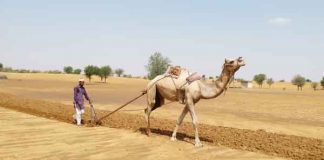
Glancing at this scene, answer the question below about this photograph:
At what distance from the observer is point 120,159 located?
10383 mm

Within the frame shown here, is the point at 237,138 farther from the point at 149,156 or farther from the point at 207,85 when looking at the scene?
the point at 149,156

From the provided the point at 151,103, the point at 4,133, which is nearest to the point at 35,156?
the point at 4,133

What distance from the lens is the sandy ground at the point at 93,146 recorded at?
10.8 metres

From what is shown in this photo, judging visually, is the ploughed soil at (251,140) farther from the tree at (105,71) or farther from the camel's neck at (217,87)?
the tree at (105,71)

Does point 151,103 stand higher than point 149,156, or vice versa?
point 151,103

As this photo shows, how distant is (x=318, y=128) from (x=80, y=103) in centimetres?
1040

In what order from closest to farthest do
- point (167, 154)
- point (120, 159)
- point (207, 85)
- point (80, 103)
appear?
1. point (120, 159)
2. point (167, 154)
3. point (207, 85)
4. point (80, 103)

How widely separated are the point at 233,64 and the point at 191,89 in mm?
1466

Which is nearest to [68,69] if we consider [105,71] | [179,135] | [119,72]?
[119,72]

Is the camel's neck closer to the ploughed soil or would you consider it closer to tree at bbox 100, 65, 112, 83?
the ploughed soil

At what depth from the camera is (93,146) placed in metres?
11.8

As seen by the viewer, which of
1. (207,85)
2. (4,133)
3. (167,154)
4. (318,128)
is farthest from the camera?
(318,128)

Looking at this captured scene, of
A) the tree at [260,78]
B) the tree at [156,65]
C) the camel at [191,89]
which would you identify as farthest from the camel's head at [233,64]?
the tree at [260,78]

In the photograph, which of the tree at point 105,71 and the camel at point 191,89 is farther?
the tree at point 105,71
